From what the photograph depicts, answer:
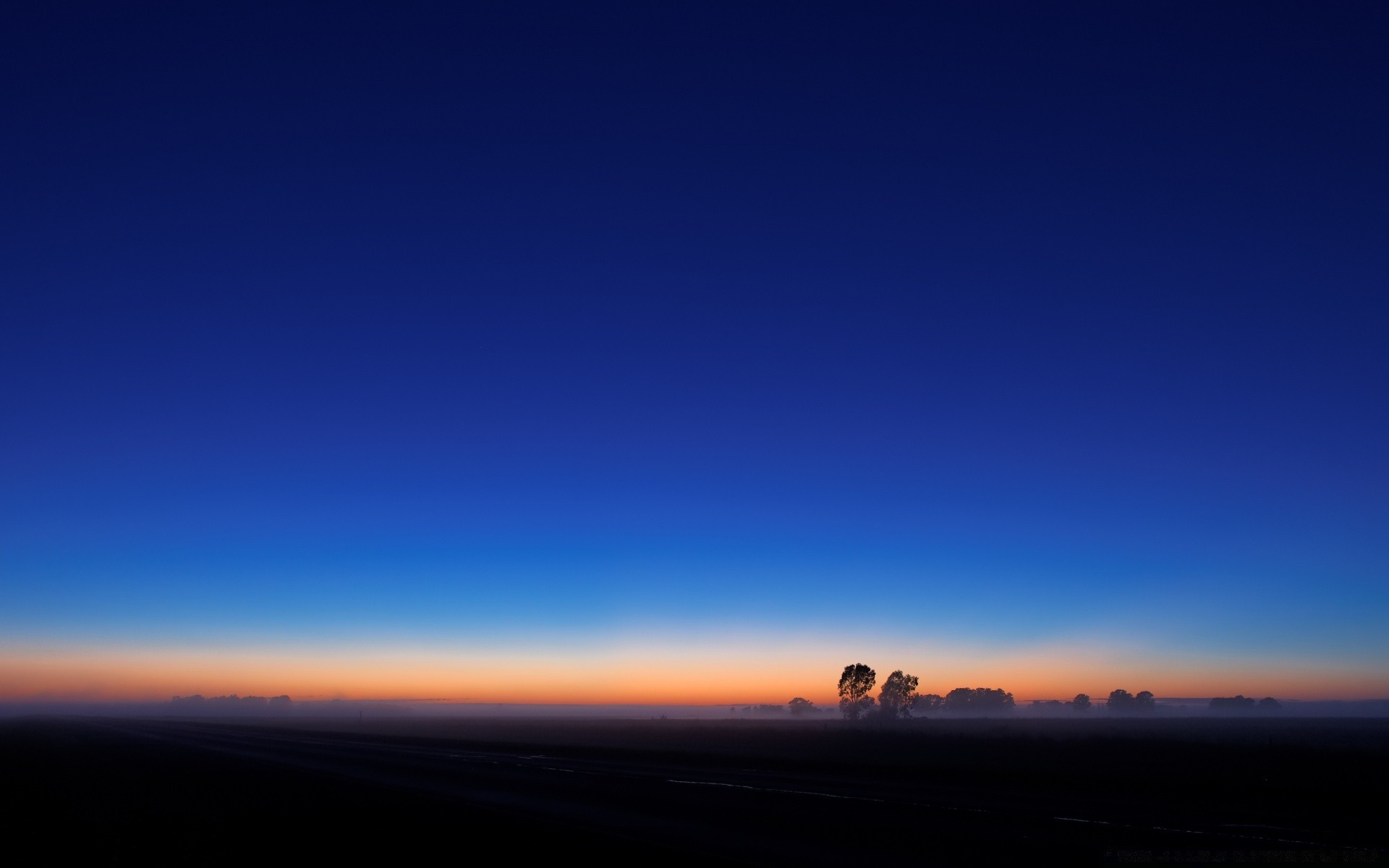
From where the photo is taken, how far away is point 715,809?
22219 mm

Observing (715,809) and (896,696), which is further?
(896,696)

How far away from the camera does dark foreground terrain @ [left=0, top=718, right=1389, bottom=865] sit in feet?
51.6

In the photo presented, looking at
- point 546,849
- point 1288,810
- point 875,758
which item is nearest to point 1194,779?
point 1288,810

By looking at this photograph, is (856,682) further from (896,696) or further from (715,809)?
(715,809)

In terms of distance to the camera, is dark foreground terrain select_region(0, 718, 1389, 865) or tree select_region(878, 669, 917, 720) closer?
dark foreground terrain select_region(0, 718, 1389, 865)

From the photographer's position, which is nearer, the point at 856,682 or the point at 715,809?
the point at 715,809

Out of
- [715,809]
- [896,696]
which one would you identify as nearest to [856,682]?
[896,696]

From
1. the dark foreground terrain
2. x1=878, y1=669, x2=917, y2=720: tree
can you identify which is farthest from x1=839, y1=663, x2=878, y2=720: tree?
the dark foreground terrain

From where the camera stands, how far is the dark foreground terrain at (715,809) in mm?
15727

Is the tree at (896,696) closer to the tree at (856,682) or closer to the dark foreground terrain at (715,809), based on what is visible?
the tree at (856,682)

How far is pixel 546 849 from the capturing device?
15891mm

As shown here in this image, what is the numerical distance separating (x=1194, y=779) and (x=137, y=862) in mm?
32322

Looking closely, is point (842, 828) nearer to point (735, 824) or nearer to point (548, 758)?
point (735, 824)

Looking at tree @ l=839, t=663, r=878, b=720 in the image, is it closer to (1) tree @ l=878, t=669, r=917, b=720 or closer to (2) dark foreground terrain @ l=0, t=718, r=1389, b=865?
(1) tree @ l=878, t=669, r=917, b=720
